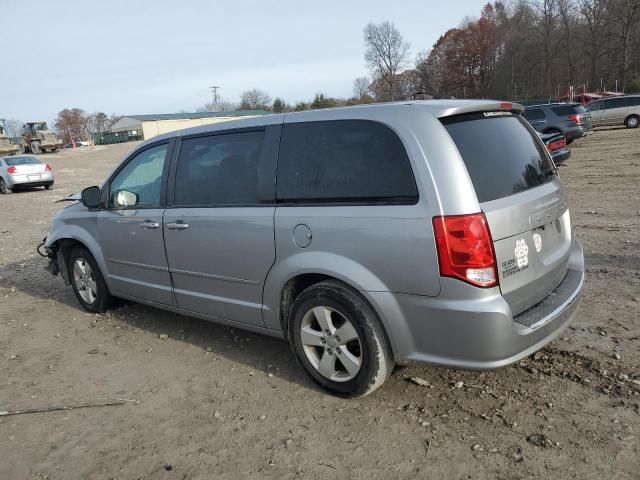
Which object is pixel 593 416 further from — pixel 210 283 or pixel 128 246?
pixel 128 246

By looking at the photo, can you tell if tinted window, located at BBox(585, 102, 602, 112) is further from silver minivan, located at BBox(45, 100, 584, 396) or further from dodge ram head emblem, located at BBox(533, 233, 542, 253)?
dodge ram head emblem, located at BBox(533, 233, 542, 253)

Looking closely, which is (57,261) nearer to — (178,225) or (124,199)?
(124,199)

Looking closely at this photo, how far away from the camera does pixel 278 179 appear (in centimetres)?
351

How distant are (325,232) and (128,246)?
237 cm

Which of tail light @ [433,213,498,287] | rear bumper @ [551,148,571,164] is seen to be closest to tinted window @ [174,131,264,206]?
tail light @ [433,213,498,287]

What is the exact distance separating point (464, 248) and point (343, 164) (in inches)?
36.9

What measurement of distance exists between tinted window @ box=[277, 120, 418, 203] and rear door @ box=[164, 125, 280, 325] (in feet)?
0.54

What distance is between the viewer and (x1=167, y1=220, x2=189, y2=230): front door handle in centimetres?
406

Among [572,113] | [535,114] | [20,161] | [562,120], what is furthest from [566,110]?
[20,161]

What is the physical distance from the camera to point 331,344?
331 centimetres

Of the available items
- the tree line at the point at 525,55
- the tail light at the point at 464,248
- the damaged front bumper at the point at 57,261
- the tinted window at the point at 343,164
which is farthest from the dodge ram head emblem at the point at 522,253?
the tree line at the point at 525,55

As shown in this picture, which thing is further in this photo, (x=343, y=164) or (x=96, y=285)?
(x=96, y=285)

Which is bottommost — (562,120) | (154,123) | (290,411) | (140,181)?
(290,411)

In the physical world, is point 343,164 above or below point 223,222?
above
